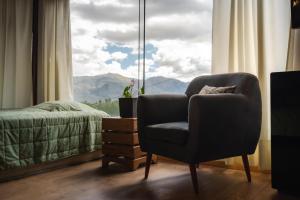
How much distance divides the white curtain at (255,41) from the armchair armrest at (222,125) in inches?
12.7

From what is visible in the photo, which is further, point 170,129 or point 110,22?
point 110,22

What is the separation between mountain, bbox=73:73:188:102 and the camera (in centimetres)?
329

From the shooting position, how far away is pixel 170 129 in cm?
187

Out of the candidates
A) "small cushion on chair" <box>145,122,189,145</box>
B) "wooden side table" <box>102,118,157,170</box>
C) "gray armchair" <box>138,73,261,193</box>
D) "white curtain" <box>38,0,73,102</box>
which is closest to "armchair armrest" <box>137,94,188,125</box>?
"gray armchair" <box>138,73,261,193</box>

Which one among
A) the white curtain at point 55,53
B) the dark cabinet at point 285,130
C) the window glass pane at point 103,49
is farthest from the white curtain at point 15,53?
the dark cabinet at point 285,130

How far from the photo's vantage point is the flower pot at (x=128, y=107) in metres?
2.50

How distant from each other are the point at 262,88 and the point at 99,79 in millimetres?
2234

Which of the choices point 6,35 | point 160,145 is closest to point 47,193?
point 160,145

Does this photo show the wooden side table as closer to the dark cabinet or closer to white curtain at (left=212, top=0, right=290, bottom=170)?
white curtain at (left=212, top=0, right=290, bottom=170)

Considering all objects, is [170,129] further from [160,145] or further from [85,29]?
[85,29]

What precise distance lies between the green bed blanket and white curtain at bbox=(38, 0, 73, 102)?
0.80 m

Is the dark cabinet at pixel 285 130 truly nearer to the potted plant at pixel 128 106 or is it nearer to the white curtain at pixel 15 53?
Result: the potted plant at pixel 128 106

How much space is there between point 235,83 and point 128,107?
0.97m

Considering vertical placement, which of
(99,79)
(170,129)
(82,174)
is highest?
(99,79)
